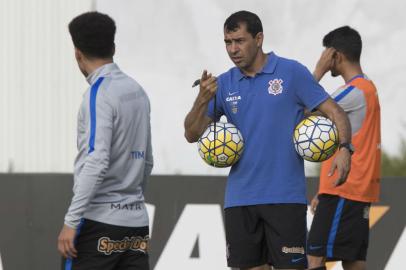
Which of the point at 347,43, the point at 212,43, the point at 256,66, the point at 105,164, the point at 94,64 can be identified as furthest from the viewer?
the point at 212,43

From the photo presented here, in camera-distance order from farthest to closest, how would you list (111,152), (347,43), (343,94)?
(347,43)
(343,94)
(111,152)

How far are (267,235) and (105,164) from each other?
1.31 m

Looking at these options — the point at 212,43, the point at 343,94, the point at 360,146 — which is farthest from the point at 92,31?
Result: the point at 212,43

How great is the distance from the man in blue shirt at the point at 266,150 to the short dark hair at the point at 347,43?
1.38m

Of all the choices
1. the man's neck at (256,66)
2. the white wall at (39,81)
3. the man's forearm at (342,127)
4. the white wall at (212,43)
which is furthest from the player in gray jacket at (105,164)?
the white wall at (39,81)

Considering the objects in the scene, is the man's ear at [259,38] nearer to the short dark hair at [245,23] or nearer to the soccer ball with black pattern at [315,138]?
the short dark hair at [245,23]

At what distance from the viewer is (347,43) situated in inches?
281

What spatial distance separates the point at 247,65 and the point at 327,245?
5.71 ft

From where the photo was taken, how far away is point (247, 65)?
582cm

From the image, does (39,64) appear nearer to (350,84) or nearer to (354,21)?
(354,21)

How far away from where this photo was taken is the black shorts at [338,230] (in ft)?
22.9

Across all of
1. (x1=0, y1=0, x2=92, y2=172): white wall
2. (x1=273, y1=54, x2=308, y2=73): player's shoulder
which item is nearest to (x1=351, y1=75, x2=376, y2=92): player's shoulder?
(x1=273, y1=54, x2=308, y2=73): player's shoulder

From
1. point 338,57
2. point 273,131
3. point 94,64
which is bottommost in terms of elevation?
point 273,131

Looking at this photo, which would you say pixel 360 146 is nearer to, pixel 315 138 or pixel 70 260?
pixel 315 138
